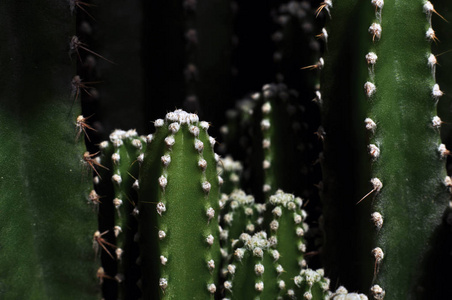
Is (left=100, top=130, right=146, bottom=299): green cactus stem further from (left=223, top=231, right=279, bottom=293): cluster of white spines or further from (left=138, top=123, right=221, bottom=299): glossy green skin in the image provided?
(left=223, top=231, right=279, bottom=293): cluster of white spines

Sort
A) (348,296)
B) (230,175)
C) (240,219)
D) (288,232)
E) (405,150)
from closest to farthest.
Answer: (348,296), (405,150), (288,232), (240,219), (230,175)

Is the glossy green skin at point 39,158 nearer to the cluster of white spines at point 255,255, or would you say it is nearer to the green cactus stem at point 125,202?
the green cactus stem at point 125,202

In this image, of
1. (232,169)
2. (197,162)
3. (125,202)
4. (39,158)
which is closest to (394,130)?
(197,162)

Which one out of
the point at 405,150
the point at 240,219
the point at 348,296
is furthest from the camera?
the point at 240,219

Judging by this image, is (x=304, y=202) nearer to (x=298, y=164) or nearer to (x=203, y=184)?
(x=298, y=164)

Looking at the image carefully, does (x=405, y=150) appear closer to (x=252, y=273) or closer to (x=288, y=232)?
(x=288, y=232)

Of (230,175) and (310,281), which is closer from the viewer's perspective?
(310,281)
